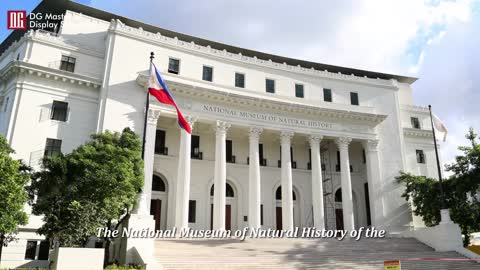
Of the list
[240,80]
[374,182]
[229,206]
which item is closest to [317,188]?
[374,182]

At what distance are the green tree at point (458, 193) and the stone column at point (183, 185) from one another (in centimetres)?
2015

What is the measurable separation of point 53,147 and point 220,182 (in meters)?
12.4

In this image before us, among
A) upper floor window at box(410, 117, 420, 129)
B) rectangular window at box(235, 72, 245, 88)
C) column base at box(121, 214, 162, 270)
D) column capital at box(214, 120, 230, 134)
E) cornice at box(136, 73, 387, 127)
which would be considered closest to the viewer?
column base at box(121, 214, 162, 270)

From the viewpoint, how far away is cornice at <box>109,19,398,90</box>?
1258 inches

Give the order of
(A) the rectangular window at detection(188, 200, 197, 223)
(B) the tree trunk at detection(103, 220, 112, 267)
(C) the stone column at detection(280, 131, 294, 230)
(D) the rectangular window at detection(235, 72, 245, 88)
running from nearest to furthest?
(B) the tree trunk at detection(103, 220, 112, 267), (C) the stone column at detection(280, 131, 294, 230), (A) the rectangular window at detection(188, 200, 197, 223), (D) the rectangular window at detection(235, 72, 245, 88)

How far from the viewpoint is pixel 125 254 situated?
19.5 metres

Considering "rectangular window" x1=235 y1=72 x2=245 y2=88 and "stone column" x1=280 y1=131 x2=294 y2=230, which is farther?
"rectangular window" x1=235 y1=72 x2=245 y2=88

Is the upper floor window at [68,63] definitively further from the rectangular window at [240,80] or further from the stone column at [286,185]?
the stone column at [286,185]

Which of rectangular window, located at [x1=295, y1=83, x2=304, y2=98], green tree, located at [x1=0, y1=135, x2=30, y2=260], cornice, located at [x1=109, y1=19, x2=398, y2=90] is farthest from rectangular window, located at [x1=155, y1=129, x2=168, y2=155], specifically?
green tree, located at [x1=0, y1=135, x2=30, y2=260]

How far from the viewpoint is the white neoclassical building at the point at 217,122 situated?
93.4 feet

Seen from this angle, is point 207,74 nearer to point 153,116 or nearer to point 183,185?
point 153,116

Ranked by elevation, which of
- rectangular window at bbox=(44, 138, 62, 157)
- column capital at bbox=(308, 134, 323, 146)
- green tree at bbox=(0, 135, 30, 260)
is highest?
column capital at bbox=(308, 134, 323, 146)

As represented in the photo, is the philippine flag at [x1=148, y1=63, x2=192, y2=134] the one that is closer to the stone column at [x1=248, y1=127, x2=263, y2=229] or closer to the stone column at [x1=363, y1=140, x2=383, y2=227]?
the stone column at [x1=248, y1=127, x2=263, y2=229]

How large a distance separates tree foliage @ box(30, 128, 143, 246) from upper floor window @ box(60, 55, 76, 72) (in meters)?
12.5
